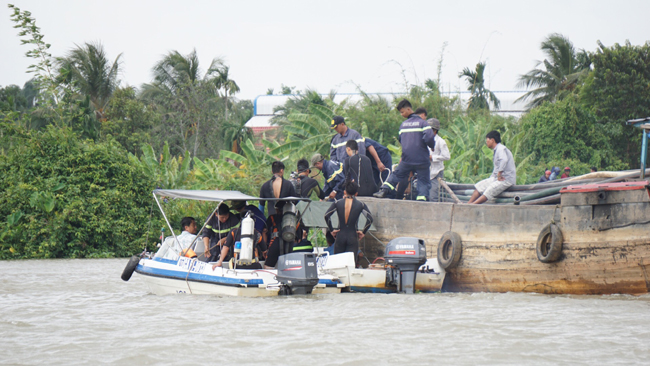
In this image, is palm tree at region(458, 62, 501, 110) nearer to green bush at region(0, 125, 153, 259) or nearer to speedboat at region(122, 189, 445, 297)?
green bush at region(0, 125, 153, 259)

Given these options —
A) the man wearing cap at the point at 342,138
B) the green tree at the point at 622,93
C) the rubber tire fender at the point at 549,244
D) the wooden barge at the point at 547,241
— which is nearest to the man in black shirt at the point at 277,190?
the man wearing cap at the point at 342,138

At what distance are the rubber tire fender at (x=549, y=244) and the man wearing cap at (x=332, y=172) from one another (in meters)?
3.97

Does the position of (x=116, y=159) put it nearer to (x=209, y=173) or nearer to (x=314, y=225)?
(x=209, y=173)

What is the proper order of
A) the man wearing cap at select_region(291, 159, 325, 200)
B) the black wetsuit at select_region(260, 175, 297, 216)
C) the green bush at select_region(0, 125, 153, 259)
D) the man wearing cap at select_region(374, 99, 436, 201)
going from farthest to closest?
the green bush at select_region(0, 125, 153, 259) → the man wearing cap at select_region(291, 159, 325, 200) → the man wearing cap at select_region(374, 99, 436, 201) → the black wetsuit at select_region(260, 175, 297, 216)

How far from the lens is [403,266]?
1042 centimetres

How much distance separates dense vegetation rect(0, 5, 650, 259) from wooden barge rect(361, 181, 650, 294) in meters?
5.25

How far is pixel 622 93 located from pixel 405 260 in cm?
2080

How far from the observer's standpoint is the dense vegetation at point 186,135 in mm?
18188

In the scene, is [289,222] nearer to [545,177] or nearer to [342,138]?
[342,138]

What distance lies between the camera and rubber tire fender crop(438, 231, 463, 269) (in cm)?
1098

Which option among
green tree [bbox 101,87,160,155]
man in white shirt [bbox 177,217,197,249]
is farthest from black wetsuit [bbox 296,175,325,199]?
green tree [bbox 101,87,160,155]

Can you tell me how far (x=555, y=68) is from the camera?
3588 cm

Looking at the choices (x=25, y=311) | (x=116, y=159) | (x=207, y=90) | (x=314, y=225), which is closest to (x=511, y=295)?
(x=314, y=225)

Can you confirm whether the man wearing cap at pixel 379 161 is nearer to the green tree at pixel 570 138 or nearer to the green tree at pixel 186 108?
the green tree at pixel 570 138
